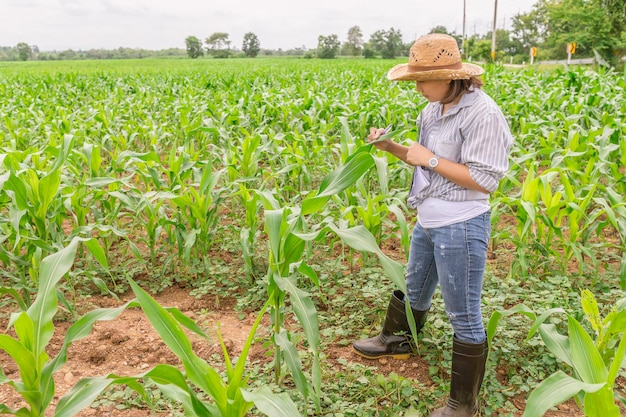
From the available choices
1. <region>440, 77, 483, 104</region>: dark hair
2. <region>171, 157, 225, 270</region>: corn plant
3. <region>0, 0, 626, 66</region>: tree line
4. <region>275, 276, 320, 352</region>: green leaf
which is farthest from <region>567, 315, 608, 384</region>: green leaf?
<region>0, 0, 626, 66</region>: tree line

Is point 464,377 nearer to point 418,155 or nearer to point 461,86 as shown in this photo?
point 418,155

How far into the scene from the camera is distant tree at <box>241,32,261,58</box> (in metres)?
82.8

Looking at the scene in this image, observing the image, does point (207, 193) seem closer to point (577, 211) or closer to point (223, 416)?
point (223, 416)

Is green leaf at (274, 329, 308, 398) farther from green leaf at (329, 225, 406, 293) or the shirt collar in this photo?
the shirt collar

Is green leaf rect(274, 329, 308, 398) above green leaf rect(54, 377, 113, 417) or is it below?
below

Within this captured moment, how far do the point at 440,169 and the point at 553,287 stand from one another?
167 centimetres

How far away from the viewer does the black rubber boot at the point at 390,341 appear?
274 cm

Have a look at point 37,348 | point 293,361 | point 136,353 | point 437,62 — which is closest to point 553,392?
point 293,361

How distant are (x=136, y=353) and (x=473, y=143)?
2.10 m

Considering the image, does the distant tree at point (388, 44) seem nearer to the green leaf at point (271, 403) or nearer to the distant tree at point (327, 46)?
the distant tree at point (327, 46)

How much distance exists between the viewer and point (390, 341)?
2.77 meters

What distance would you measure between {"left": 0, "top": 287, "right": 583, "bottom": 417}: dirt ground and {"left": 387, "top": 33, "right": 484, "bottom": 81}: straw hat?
149cm

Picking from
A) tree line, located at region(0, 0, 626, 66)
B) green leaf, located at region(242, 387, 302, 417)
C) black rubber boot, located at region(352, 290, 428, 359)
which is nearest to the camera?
green leaf, located at region(242, 387, 302, 417)

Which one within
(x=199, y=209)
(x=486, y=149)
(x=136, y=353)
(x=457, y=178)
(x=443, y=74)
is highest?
(x=443, y=74)
